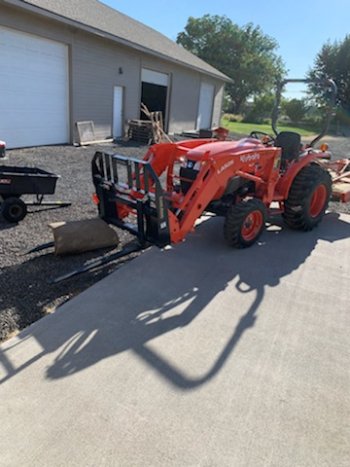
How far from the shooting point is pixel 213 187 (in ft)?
13.0

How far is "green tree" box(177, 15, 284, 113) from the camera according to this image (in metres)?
50.4

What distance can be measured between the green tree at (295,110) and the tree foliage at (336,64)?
4.25 metres

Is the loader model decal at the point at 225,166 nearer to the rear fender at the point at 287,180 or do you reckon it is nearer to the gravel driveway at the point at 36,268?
the rear fender at the point at 287,180

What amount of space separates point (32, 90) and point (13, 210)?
7.24m

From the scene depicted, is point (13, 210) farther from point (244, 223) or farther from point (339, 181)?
point (339, 181)

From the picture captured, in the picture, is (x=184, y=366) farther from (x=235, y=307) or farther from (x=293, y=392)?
(x=235, y=307)

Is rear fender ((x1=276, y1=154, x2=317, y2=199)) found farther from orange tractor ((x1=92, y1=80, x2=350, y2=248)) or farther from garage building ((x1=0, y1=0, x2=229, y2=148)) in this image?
garage building ((x1=0, y1=0, x2=229, y2=148))

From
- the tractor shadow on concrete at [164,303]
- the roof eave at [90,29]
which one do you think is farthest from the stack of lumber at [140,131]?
the tractor shadow on concrete at [164,303]

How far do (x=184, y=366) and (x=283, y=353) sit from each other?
804mm

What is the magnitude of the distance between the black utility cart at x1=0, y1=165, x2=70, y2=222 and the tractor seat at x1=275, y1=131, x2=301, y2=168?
3359mm

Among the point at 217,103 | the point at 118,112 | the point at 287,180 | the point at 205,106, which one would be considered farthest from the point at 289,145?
the point at 217,103

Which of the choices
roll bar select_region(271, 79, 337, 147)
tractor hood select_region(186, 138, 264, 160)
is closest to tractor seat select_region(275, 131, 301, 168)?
roll bar select_region(271, 79, 337, 147)

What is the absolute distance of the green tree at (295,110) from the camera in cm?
3888

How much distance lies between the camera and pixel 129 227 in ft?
13.5
